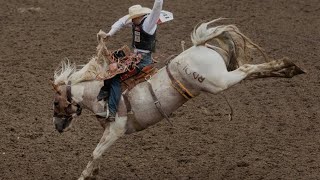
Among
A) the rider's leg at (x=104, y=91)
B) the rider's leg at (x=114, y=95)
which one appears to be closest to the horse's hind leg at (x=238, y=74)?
the rider's leg at (x=114, y=95)

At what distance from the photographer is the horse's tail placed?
23.1ft

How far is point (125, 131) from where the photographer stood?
7.32 meters

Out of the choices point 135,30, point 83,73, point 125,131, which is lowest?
point 125,131

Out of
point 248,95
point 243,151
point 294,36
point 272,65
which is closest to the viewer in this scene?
point 272,65

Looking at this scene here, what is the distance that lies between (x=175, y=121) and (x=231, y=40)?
2.35 meters

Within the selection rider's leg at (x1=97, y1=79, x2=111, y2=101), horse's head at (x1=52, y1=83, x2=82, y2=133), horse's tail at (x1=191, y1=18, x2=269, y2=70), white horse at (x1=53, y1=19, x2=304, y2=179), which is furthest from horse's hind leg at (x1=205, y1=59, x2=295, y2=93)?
horse's head at (x1=52, y1=83, x2=82, y2=133)

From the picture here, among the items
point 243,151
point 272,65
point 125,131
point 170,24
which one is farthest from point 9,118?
point 170,24

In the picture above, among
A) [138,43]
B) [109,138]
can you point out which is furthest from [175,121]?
[138,43]

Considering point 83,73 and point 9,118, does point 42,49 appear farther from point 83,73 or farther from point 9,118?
point 83,73

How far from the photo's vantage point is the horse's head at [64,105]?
24.3 feet

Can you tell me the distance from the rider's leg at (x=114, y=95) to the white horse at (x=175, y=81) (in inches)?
2.6

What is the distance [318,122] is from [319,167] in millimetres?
1426

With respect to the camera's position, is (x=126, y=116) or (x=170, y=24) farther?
(x=170, y=24)

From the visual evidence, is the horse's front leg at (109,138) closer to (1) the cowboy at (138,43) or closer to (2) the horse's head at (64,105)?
(1) the cowboy at (138,43)
